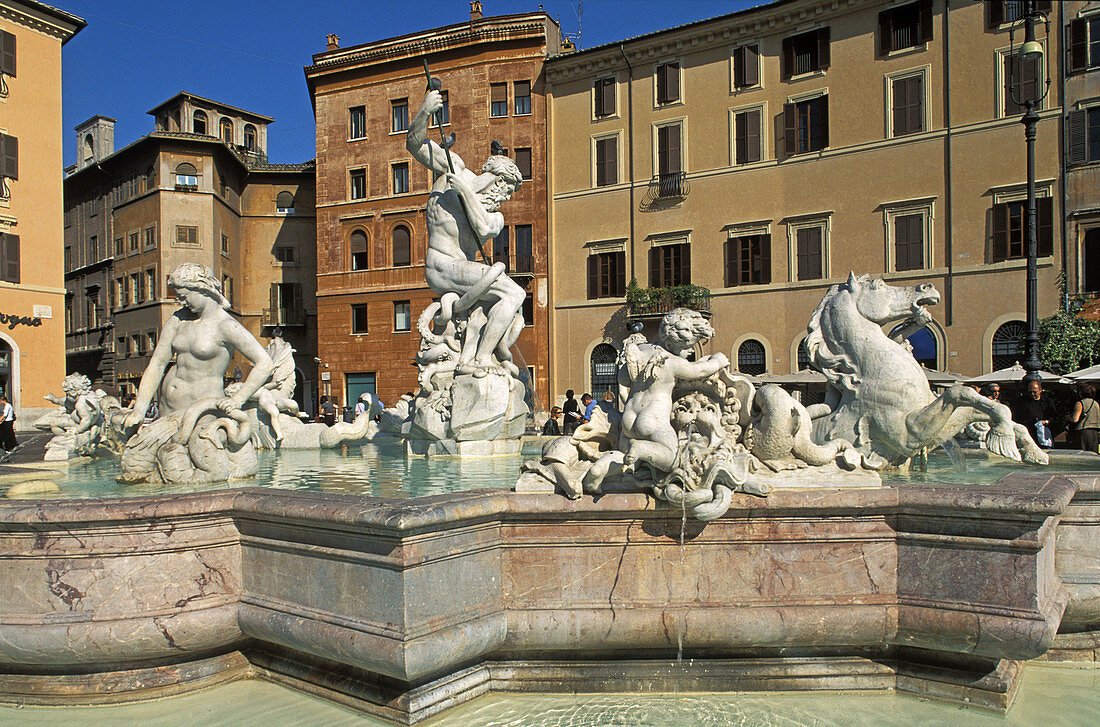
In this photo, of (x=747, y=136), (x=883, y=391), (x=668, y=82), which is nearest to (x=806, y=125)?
(x=747, y=136)

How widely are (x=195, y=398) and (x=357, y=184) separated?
105 feet

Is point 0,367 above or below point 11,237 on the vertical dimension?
below

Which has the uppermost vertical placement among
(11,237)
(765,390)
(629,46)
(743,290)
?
(629,46)

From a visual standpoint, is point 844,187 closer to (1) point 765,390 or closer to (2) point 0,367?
(1) point 765,390

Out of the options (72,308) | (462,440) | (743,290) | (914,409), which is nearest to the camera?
(914,409)

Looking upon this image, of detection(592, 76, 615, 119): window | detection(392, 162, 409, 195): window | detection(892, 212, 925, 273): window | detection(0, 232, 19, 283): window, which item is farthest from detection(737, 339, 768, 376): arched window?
detection(0, 232, 19, 283): window

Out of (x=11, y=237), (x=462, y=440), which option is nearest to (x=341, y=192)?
(x=11, y=237)

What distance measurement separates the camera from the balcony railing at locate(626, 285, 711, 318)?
92.6ft

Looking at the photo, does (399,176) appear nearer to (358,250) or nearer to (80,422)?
(358,250)

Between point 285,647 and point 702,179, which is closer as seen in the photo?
point 285,647

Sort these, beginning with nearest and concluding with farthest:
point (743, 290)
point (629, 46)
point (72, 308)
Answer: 1. point (743, 290)
2. point (629, 46)
3. point (72, 308)

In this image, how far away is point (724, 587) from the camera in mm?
3770

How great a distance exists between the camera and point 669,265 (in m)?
29.7

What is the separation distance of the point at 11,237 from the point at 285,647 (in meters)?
28.0
